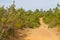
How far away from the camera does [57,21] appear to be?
24422 mm

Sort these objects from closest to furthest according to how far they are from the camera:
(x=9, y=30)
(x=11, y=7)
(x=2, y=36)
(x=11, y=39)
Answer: (x=2, y=36), (x=11, y=39), (x=9, y=30), (x=11, y=7)

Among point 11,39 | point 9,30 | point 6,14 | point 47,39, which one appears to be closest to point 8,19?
point 6,14

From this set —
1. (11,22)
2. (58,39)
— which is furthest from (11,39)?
(58,39)

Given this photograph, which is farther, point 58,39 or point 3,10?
point 3,10

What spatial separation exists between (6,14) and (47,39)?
174 inches

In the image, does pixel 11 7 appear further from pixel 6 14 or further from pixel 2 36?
pixel 2 36

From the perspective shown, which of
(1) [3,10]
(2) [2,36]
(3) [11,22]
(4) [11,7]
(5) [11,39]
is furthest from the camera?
(4) [11,7]

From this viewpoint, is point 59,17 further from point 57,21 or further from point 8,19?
point 8,19

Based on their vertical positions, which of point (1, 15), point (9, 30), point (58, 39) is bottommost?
point (58, 39)

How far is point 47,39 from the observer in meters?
15.7

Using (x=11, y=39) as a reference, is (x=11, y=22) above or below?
above

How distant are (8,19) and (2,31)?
3787 mm

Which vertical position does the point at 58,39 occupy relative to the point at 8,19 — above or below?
below

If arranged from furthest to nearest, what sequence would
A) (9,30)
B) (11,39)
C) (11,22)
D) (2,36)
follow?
(11,22) → (9,30) → (11,39) → (2,36)
